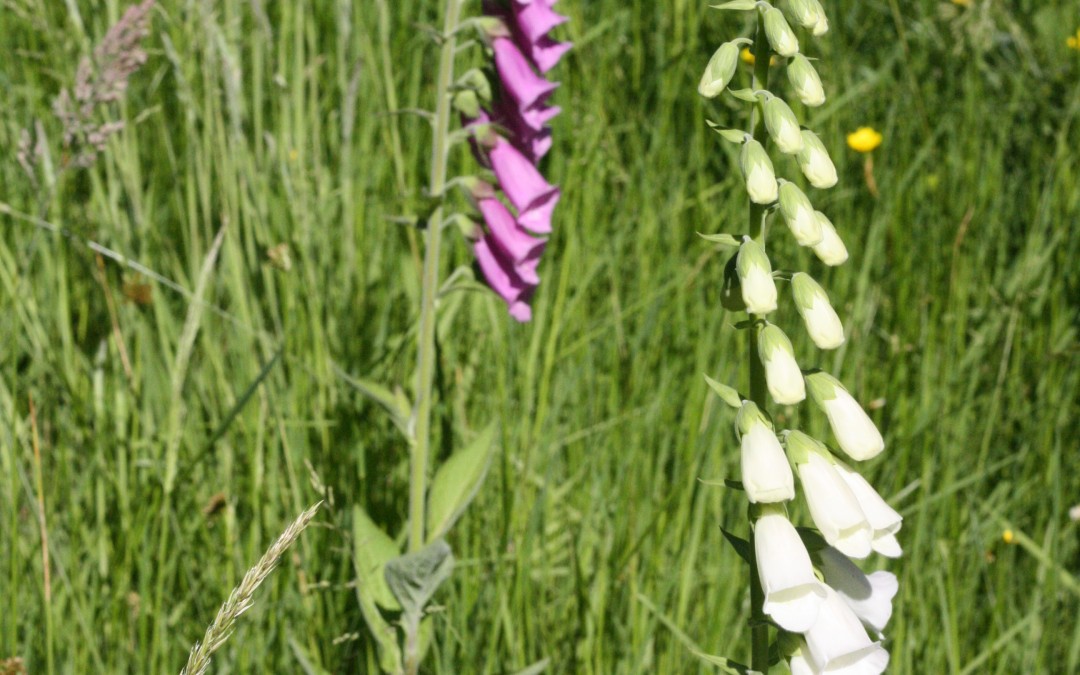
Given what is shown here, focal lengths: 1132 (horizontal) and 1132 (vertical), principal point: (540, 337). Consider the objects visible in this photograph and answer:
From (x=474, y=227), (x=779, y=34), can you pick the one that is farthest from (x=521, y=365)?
(x=779, y=34)

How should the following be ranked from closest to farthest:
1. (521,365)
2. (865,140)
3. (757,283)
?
(757,283) → (521,365) → (865,140)

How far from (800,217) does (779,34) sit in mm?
164

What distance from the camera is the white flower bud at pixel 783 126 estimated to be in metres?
1.01

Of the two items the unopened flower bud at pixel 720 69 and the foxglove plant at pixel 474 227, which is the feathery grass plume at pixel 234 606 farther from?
the foxglove plant at pixel 474 227

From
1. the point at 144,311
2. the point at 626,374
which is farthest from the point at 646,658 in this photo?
the point at 144,311

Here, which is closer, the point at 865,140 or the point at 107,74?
the point at 107,74

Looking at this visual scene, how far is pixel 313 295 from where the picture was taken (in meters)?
2.00

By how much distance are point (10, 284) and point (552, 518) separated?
1067mm

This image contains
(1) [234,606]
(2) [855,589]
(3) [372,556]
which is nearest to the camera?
(1) [234,606]

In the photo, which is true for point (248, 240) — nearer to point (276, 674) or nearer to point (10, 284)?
point (10, 284)

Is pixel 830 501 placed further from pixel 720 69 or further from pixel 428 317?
pixel 428 317

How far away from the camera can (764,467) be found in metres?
0.99

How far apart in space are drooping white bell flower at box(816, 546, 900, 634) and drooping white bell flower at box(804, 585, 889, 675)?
5 centimetres

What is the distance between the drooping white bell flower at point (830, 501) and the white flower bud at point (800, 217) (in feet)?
0.61
